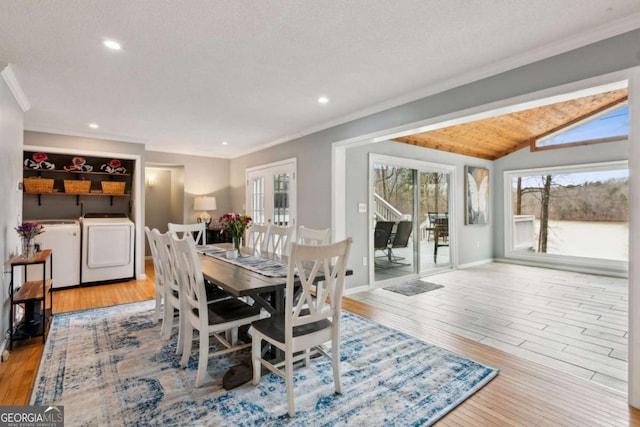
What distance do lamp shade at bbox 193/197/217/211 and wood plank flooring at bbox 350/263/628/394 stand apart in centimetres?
372

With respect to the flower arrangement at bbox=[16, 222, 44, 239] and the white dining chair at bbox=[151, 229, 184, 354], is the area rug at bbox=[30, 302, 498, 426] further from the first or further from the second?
the flower arrangement at bbox=[16, 222, 44, 239]

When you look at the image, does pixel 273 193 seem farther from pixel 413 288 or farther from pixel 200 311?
pixel 200 311

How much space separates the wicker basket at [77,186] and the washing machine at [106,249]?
434mm

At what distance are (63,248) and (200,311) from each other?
149 inches

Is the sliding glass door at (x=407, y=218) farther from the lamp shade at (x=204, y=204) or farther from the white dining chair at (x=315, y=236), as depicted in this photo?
the lamp shade at (x=204, y=204)

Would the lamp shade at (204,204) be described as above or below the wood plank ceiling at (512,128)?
below

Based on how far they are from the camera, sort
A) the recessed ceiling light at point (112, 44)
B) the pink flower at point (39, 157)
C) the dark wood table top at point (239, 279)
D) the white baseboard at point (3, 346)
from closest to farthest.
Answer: the dark wood table top at point (239, 279), the recessed ceiling light at point (112, 44), the white baseboard at point (3, 346), the pink flower at point (39, 157)

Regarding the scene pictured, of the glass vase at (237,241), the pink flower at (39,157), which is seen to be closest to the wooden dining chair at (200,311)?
the glass vase at (237,241)

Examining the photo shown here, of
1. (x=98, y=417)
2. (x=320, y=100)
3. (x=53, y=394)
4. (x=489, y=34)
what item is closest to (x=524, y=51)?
(x=489, y=34)

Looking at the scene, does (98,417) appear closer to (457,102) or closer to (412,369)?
(412,369)

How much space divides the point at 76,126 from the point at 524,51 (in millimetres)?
5414

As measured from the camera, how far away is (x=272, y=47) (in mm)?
2344

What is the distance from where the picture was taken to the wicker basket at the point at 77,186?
193 inches

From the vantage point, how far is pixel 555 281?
17.4ft
